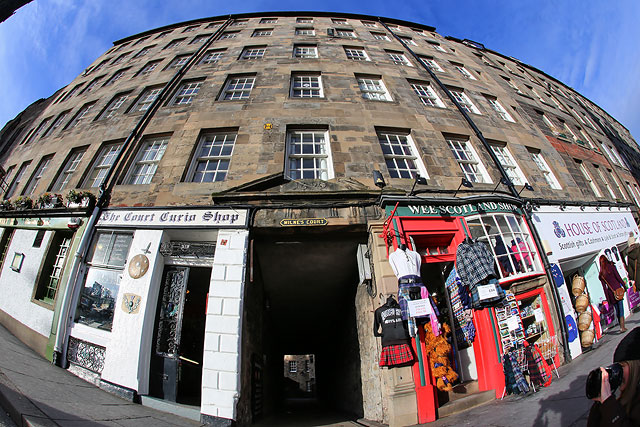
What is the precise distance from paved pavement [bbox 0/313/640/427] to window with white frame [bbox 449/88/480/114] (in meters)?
10.2

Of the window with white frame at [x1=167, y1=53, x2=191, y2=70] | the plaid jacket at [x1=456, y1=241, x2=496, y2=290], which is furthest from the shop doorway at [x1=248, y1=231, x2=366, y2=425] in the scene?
the window with white frame at [x1=167, y1=53, x2=191, y2=70]

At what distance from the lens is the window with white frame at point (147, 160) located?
816 cm

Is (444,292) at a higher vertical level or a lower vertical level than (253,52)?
lower

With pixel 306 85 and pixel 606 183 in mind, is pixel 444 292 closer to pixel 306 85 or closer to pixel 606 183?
pixel 306 85

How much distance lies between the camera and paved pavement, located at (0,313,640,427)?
10.2 feet

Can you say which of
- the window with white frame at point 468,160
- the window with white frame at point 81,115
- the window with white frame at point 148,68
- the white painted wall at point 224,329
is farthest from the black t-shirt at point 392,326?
the window with white frame at point 148,68

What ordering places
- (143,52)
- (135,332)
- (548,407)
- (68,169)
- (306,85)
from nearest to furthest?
(548,407) < (135,332) < (68,169) < (306,85) < (143,52)

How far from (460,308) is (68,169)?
1474 cm

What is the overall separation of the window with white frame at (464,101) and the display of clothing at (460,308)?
28.3ft

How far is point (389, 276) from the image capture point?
5836 mm

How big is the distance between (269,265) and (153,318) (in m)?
3.17

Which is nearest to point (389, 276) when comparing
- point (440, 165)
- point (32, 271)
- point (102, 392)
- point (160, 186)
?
point (440, 165)

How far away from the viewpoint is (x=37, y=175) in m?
10.1

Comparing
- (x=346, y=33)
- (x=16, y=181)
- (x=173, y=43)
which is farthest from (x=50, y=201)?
(x=346, y=33)
